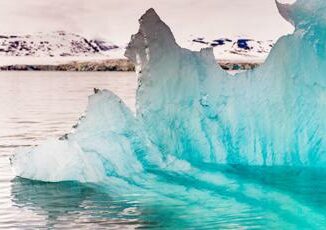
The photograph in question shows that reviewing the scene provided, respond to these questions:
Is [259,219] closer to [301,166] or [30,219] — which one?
[30,219]

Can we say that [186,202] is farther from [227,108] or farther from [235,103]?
[235,103]

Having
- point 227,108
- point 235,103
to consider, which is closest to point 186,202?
point 227,108

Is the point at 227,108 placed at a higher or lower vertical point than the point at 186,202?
higher

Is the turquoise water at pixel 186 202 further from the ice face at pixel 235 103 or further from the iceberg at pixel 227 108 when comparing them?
the ice face at pixel 235 103

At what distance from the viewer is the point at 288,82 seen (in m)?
22.9

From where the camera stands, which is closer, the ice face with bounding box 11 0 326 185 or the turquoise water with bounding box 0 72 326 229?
the turquoise water with bounding box 0 72 326 229

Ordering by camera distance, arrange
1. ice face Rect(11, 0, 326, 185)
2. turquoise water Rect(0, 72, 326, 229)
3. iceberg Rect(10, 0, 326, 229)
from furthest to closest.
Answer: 1. ice face Rect(11, 0, 326, 185)
2. iceberg Rect(10, 0, 326, 229)
3. turquoise water Rect(0, 72, 326, 229)

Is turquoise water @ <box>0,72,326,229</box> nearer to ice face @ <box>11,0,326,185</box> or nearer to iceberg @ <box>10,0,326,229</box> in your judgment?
iceberg @ <box>10,0,326,229</box>

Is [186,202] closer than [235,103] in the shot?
Yes

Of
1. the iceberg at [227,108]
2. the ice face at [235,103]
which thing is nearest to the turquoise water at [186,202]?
the iceberg at [227,108]

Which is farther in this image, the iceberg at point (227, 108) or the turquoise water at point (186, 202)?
the iceberg at point (227, 108)

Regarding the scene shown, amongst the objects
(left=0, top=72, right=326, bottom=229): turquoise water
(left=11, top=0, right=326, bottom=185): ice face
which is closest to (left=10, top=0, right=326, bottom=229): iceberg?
(left=11, top=0, right=326, bottom=185): ice face

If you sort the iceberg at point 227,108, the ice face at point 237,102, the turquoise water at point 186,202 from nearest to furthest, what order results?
the turquoise water at point 186,202 < the iceberg at point 227,108 < the ice face at point 237,102

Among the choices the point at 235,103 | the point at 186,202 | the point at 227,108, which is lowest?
the point at 186,202
